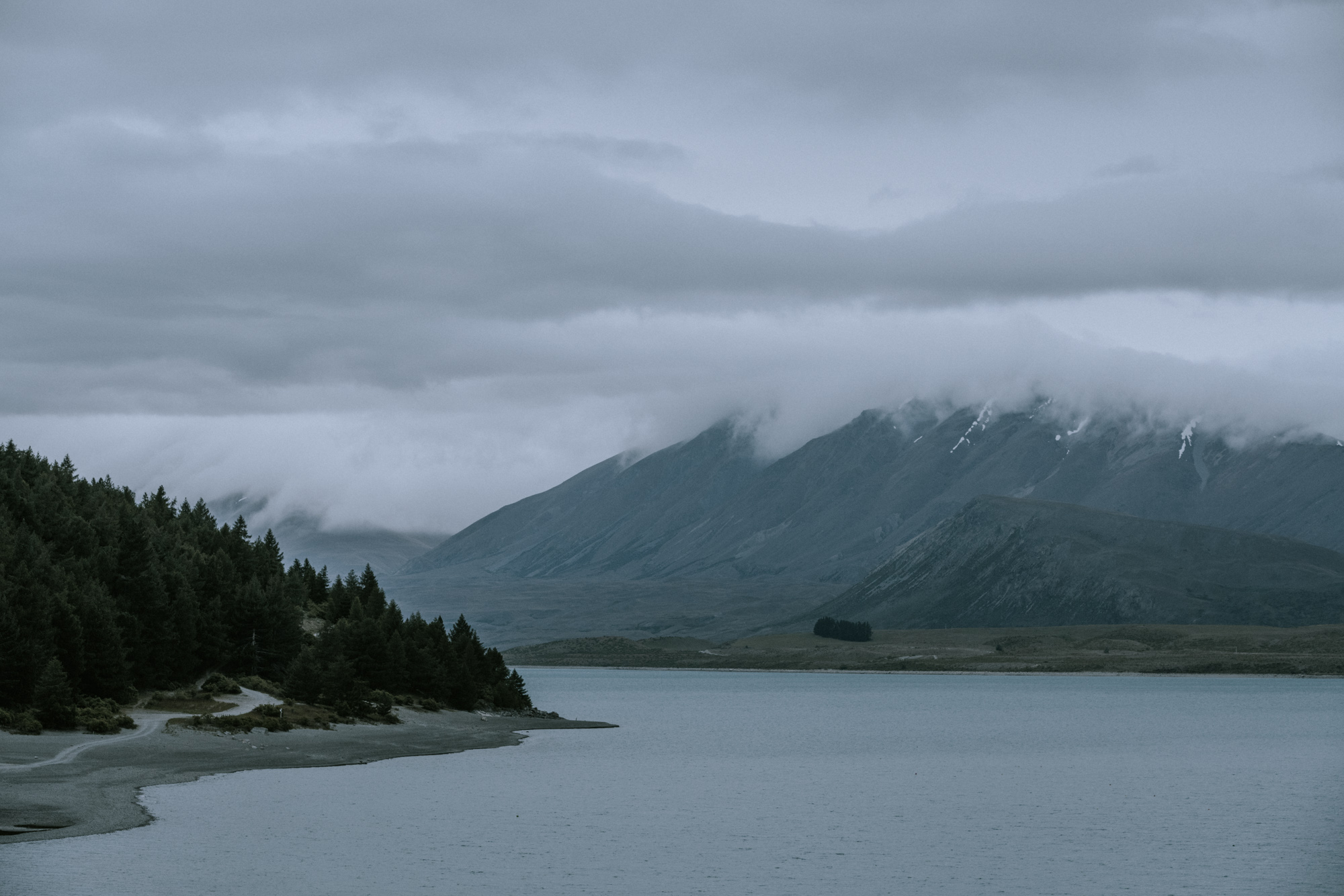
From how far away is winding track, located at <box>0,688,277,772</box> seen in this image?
8038 centimetres

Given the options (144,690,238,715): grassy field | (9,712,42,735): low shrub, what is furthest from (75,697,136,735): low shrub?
(144,690,238,715): grassy field

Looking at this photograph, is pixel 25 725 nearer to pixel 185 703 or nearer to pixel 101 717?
pixel 101 717

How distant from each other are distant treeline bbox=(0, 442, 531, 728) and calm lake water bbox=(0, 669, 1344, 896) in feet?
54.9

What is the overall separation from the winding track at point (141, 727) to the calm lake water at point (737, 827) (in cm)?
691

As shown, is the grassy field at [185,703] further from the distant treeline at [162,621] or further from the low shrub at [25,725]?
the low shrub at [25,725]

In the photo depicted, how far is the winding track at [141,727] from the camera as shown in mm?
80375

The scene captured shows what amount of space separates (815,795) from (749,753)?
104 feet

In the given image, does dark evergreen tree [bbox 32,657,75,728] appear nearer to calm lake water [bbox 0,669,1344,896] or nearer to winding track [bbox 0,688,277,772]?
winding track [bbox 0,688,277,772]

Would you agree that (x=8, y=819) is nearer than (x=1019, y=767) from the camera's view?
Yes

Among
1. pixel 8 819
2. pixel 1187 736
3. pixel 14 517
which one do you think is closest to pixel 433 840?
pixel 8 819

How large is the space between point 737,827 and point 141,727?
146 feet

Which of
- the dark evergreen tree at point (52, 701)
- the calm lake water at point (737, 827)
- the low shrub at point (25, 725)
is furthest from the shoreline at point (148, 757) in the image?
the dark evergreen tree at point (52, 701)

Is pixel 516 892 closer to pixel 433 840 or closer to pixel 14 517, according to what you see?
pixel 433 840

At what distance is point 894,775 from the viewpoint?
A: 10356cm
